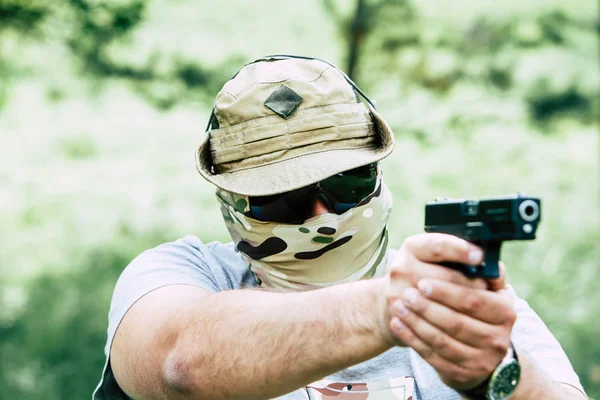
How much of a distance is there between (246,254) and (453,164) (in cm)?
431

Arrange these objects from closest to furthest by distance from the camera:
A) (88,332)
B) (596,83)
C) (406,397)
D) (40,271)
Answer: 1. (406,397)
2. (88,332)
3. (40,271)
4. (596,83)

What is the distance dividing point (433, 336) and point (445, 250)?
0.21 meters

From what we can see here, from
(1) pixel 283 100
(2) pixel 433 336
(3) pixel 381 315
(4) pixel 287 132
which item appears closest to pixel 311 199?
(4) pixel 287 132

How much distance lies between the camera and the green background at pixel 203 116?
20.1 ft

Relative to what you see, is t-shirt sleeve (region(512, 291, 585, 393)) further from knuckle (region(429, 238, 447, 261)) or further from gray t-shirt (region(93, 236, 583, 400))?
knuckle (region(429, 238, 447, 261))

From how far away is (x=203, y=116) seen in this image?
21.4 ft

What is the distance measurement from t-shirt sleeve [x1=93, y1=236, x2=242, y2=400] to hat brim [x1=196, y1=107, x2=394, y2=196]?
0.35 m

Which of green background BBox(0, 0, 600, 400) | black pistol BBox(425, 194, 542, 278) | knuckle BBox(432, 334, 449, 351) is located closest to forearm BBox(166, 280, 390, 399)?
knuckle BBox(432, 334, 449, 351)

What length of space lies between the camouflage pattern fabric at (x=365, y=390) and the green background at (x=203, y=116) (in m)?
3.60

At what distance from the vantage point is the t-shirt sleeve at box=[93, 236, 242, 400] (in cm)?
246

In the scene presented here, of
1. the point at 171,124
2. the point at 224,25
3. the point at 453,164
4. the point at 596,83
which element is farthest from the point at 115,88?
the point at 596,83

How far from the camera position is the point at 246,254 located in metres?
2.71

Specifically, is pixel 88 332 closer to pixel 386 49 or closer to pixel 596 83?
pixel 386 49

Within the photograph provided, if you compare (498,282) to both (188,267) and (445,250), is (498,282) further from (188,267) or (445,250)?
(188,267)
